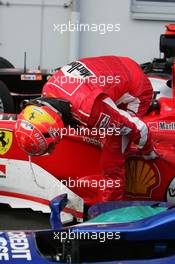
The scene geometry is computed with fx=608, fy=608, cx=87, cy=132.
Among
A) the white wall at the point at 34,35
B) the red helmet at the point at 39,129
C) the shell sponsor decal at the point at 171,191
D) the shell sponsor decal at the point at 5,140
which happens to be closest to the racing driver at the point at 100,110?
the red helmet at the point at 39,129

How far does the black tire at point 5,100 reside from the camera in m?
5.02

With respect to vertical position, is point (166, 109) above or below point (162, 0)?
below

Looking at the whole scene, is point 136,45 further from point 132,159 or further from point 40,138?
point 40,138

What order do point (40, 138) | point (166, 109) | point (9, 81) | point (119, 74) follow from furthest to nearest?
1. point (9, 81)
2. point (166, 109)
3. point (119, 74)
4. point (40, 138)

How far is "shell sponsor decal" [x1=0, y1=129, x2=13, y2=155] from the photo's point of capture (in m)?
3.95

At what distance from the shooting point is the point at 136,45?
27.6ft

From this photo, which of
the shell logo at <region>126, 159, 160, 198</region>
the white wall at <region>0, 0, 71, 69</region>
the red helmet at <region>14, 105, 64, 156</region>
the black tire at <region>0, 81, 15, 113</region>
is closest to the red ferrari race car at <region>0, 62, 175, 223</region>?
the shell logo at <region>126, 159, 160, 198</region>

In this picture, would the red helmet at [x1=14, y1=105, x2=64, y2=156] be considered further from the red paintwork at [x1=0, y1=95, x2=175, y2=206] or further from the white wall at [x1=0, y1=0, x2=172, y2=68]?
the white wall at [x1=0, y1=0, x2=172, y2=68]

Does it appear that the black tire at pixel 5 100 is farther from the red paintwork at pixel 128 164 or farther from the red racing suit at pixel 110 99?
the red racing suit at pixel 110 99

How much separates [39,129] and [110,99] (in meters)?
0.49

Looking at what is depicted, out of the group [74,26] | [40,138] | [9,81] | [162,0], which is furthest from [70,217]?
[162,0]

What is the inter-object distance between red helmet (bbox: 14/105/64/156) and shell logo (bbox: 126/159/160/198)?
0.69m

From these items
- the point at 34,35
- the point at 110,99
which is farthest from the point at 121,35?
the point at 110,99

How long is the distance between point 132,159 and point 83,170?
1.12 ft
